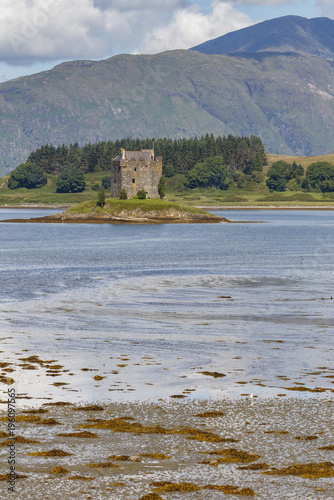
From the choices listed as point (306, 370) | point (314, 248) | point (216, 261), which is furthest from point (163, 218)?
point (306, 370)

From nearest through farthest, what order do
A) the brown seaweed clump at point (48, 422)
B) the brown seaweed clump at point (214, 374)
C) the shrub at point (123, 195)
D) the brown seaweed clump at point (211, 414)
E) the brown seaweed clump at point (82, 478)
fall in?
the brown seaweed clump at point (82, 478)
the brown seaweed clump at point (48, 422)
the brown seaweed clump at point (211, 414)
the brown seaweed clump at point (214, 374)
the shrub at point (123, 195)

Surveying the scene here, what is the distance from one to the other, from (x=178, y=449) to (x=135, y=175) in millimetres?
162978

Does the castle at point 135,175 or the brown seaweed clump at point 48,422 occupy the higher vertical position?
the castle at point 135,175

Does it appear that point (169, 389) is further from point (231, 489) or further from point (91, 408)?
point (231, 489)

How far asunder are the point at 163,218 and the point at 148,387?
150288mm

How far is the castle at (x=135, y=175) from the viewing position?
585 ft

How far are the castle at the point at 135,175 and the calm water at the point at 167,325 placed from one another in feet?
323

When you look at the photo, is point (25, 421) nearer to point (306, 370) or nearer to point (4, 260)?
point (306, 370)

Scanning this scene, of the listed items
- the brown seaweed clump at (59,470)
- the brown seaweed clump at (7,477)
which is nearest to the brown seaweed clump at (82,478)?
the brown seaweed clump at (59,470)

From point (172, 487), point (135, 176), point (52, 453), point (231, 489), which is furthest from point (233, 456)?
point (135, 176)

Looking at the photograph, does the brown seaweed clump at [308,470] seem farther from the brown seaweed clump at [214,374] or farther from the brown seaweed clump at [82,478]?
the brown seaweed clump at [214,374]

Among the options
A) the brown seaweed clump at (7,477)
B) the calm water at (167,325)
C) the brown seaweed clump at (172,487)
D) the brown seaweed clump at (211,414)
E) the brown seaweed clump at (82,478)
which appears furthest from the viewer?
the calm water at (167,325)

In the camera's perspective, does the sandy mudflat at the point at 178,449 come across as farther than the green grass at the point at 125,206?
No

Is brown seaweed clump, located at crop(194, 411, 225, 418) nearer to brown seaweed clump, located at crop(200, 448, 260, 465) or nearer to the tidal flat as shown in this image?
the tidal flat
